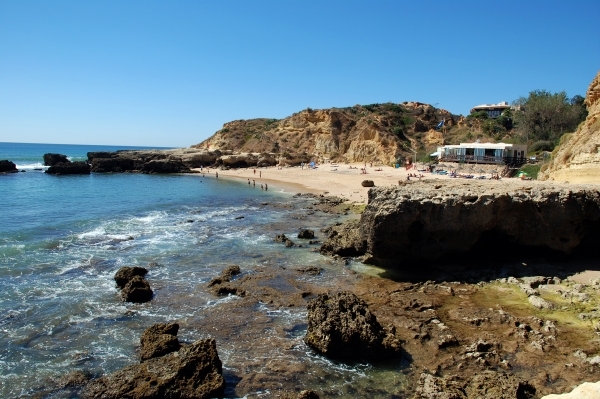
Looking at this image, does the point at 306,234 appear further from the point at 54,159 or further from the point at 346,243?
the point at 54,159

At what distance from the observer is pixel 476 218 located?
41.8 feet

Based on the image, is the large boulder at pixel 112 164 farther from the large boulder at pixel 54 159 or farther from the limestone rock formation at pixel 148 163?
the large boulder at pixel 54 159

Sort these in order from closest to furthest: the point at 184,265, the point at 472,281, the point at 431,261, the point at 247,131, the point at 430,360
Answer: the point at 430,360
the point at 472,281
the point at 431,261
the point at 184,265
the point at 247,131

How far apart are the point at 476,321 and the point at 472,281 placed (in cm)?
294

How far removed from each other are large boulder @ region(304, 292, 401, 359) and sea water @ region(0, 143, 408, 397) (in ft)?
0.94

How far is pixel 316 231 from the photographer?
71.3 ft

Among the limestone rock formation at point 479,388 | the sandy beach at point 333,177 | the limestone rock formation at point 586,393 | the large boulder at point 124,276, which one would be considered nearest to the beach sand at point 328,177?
the sandy beach at point 333,177

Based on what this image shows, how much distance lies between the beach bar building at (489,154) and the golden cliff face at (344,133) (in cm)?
1205

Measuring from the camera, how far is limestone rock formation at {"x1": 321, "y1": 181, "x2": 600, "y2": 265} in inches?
500

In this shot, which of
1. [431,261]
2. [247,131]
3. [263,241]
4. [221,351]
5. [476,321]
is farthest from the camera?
[247,131]

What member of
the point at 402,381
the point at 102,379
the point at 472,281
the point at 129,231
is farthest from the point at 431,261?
the point at 129,231

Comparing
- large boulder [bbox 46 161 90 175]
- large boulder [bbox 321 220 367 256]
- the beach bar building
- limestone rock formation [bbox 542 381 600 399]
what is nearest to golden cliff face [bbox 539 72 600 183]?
large boulder [bbox 321 220 367 256]

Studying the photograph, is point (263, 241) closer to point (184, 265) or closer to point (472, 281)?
point (184, 265)

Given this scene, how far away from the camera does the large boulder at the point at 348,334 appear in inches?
340
